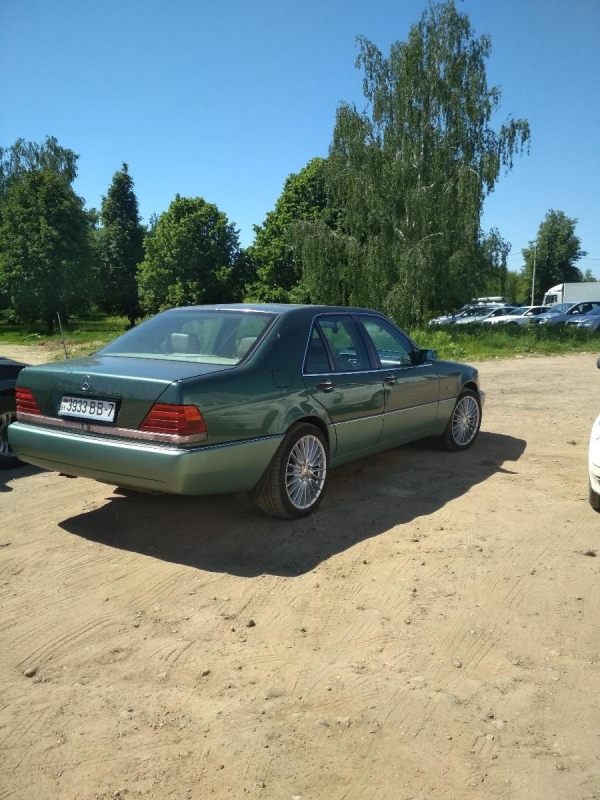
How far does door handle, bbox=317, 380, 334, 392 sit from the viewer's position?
529 centimetres

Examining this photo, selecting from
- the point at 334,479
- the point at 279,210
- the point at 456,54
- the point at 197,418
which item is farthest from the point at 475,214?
the point at 197,418

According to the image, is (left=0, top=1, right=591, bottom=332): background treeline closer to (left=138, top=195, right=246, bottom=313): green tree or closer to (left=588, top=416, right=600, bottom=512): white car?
(left=138, top=195, right=246, bottom=313): green tree

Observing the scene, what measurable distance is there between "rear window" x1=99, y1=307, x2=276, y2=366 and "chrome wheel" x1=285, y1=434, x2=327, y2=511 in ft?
2.61

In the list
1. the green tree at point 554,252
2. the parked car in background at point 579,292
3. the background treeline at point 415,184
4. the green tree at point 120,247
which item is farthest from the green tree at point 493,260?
the green tree at point 554,252

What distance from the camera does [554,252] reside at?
241 feet

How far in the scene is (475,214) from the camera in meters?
29.3

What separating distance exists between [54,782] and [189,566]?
197 cm

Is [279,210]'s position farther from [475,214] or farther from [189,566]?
[189,566]

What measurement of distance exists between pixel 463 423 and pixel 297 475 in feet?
9.95

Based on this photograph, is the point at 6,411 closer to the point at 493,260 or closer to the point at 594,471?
the point at 594,471

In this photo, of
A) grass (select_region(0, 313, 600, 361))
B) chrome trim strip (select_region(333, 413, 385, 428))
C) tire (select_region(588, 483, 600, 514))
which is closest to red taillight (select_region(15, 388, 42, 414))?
chrome trim strip (select_region(333, 413, 385, 428))

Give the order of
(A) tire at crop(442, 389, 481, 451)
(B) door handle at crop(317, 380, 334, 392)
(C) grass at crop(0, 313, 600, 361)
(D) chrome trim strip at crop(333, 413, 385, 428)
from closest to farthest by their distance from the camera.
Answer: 1. (B) door handle at crop(317, 380, 334, 392)
2. (D) chrome trim strip at crop(333, 413, 385, 428)
3. (A) tire at crop(442, 389, 481, 451)
4. (C) grass at crop(0, 313, 600, 361)

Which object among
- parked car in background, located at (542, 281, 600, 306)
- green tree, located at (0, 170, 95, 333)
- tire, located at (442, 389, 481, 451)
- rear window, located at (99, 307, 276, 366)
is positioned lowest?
tire, located at (442, 389, 481, 451)

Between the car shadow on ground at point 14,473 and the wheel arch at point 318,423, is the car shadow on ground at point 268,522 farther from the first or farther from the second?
the car shadow on ground at point 14,473
